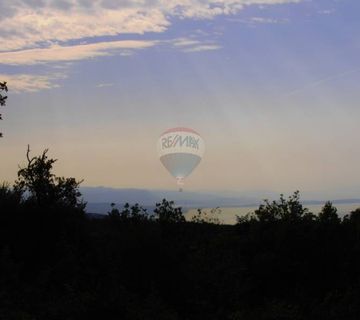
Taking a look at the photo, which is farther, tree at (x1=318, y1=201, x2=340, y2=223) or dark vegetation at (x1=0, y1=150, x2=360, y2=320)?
tree at (x1=318, y1=201, x2=340, y2=223)

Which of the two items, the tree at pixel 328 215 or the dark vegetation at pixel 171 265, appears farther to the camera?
the tree at pixel 328 215

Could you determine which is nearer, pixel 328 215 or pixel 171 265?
pixel 171 265

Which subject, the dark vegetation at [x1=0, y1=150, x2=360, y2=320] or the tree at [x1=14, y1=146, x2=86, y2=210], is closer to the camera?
the dark vegetation at [x1=0, y1=150, x2=360, y2=320]

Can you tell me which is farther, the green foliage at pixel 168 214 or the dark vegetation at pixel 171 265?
the green foliage at pixel 168 214

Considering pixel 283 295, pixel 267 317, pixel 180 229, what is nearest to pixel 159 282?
pixel 283 295

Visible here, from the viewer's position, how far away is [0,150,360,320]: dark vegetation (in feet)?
54.8

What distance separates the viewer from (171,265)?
969 inches

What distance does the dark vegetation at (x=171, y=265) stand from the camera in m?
16.7

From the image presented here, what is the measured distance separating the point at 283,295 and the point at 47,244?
1220 cm

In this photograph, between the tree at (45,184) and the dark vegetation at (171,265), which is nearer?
the dark vegetation at (171,265)

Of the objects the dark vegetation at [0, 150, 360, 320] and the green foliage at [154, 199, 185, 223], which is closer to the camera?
the dark vegetation at [0, 150, 360, 320]

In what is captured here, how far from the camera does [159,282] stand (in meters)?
23.3

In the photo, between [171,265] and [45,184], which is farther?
[45,184]

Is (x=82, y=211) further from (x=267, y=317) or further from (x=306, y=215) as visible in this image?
(x=267, y=317)
